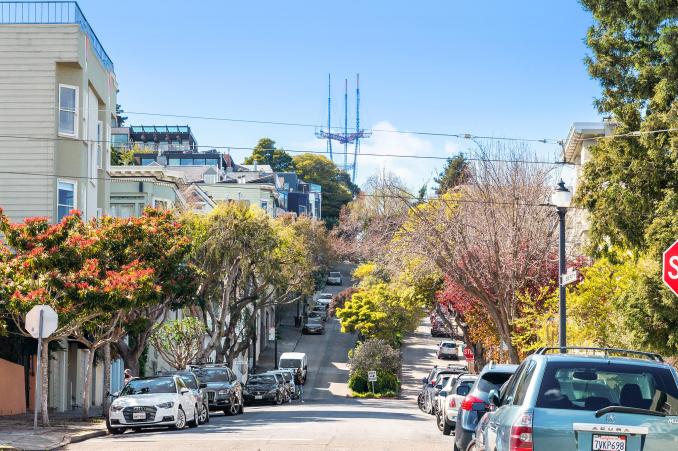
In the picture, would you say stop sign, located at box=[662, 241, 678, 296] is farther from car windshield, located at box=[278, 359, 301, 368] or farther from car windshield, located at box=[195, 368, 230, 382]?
car windshield, located at box=[278, 359, 301, 368]

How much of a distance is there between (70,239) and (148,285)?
2.41m

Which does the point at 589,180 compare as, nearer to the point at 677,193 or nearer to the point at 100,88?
the point at 677,193

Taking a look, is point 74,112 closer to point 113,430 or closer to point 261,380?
point 113,430

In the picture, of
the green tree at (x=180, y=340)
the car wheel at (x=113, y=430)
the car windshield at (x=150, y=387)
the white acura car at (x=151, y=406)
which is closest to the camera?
the white acura car at (x=151, y=406)

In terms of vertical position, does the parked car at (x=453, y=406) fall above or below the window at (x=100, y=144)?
below

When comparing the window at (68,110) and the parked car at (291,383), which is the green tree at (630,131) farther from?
the parked car at (291,383)

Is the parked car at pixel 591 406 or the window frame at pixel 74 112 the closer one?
the parked car at pixel 591 406

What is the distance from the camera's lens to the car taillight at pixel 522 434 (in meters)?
9.88

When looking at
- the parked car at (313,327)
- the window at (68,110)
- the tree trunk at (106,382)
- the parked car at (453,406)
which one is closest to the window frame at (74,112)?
the window at (68,110)

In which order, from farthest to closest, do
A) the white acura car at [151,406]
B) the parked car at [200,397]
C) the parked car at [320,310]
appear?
the parked car at [320,310] < the parked car at [200,397] < the white acura car at [151,406]

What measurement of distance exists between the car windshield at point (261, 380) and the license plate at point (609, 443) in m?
39.2

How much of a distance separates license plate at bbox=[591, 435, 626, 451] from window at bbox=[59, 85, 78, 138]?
101ft

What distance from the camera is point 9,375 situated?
33.3m

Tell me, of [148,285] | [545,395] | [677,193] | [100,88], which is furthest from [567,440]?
[100,88]
